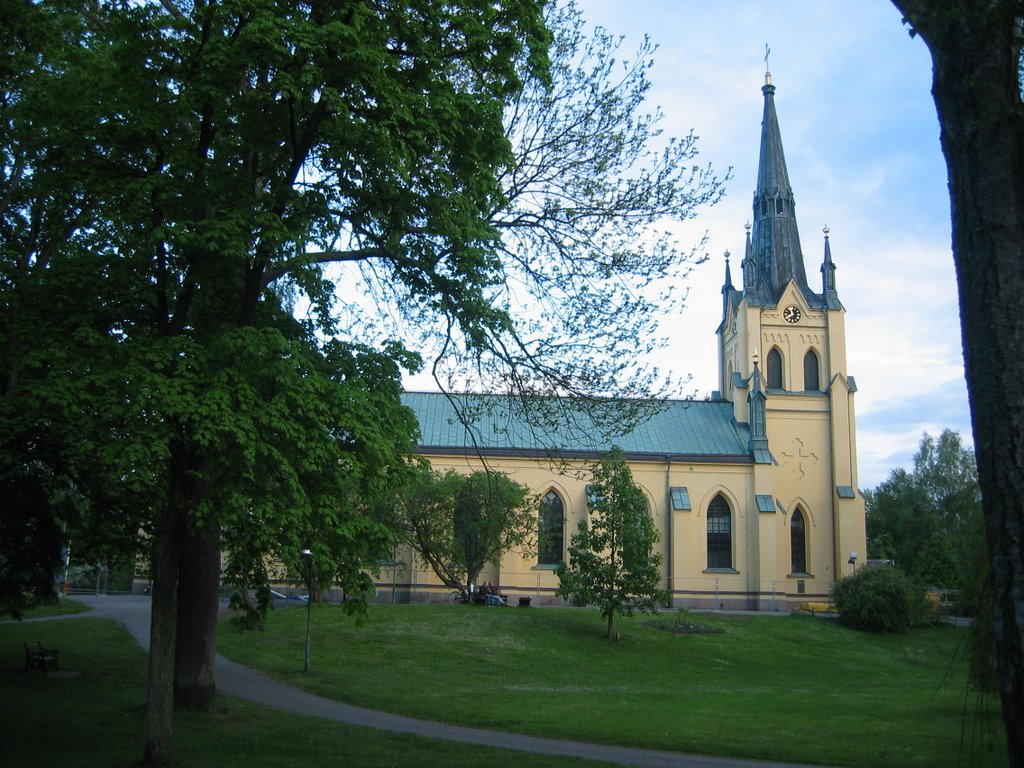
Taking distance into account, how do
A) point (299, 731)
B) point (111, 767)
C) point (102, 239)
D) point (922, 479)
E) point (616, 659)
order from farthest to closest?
point (922, 479) < point (616, 659) < point (299, 731) < point (102, 239) < point (111, 767)

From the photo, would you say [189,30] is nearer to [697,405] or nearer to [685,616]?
[685,616]

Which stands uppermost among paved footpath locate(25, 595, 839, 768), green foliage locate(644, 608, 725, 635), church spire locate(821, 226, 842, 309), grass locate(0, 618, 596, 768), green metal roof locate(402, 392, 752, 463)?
church spire locate(821, 226, 842, 309)

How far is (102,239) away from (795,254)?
47911mm

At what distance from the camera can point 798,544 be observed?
50.5 m

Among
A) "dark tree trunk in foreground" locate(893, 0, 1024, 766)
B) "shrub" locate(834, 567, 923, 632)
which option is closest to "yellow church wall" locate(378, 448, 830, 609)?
"shrub" locate(834, 567, 923, 632)

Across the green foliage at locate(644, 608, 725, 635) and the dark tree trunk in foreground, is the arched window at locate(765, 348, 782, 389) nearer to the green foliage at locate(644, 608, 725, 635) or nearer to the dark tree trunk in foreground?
the green foliage at locate(644, 608, 725, 635)

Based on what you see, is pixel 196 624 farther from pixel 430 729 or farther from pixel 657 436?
pixel 657 436

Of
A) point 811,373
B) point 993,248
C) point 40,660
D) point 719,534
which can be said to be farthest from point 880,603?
point 993,248

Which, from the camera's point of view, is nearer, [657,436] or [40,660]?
[40,660]

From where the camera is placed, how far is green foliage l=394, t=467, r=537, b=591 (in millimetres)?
40312

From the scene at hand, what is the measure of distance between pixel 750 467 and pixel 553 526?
37.5ft

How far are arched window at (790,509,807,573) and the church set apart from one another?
0.20 ft

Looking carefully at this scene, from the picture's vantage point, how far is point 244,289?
1346 centimetres

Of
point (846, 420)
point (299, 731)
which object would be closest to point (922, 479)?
point (846, 420)
